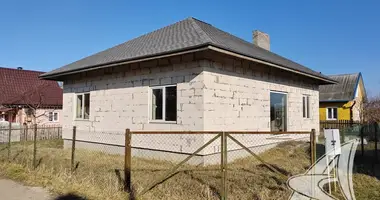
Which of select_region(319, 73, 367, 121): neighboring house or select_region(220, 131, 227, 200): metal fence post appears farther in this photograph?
select_region(319, 73, 367, 121): neighboring house

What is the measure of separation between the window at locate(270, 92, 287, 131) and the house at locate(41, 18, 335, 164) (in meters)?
0.04

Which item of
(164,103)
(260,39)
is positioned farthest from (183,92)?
(260,39)

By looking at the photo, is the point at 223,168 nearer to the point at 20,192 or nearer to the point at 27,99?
the point at 20,192

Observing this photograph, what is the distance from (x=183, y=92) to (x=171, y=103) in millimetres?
667

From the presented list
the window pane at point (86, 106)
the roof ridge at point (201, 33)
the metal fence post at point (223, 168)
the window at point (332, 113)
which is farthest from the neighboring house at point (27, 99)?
the window at point (332, 113)

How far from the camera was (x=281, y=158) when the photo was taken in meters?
9.34

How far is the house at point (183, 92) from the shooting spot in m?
8.44

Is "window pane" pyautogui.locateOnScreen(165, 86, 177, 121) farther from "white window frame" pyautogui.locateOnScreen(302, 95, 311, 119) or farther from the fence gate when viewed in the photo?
"white window frame" pyautogui.locateOnScreen(302, 95, 311, 119)

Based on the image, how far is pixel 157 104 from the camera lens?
31.6ft

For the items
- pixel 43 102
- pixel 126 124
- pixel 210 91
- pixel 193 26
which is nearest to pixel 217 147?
Result: pixel 210 91

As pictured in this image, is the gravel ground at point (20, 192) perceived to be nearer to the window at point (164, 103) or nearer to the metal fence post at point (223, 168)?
the metal fence post at point (223, 168)

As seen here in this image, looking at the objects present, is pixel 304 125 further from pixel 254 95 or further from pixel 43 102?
pixel 43 102

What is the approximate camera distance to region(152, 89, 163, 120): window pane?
375 inches

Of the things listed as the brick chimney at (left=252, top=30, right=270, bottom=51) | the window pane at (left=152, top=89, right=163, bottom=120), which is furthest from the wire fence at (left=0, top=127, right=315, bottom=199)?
the brick chimney at (left=252, top=30, right=270, bottom=51)
